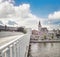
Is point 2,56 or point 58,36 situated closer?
point 2,56

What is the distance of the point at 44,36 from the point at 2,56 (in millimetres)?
94386

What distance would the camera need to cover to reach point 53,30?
398 feet

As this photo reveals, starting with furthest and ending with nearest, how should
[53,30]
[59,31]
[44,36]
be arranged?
[53,30], [59,31], [44,36]

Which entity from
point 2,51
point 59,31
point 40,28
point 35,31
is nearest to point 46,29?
point 40,28

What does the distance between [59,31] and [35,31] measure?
1503 cm

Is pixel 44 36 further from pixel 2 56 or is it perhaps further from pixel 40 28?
pixel 2 56

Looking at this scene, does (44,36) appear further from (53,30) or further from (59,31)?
(53,30)

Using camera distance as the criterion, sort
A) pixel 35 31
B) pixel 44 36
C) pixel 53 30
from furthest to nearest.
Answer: pixel 53 30 → pixel 35 31 → pixel 44 36

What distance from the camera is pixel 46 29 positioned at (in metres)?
128

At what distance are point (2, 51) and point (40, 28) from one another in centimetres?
12269

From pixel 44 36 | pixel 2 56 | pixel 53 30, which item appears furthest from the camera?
pixel 53 30

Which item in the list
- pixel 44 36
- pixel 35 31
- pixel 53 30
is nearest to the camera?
pixel 44 36

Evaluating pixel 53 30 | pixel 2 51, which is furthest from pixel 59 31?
pixel 2 51

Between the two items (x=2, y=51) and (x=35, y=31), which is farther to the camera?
(x=35, y=31)
